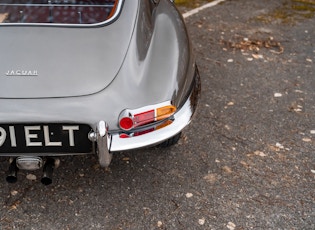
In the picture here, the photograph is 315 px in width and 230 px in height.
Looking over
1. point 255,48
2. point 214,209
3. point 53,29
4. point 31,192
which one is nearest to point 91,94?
point 53,29

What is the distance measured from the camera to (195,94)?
112 inches

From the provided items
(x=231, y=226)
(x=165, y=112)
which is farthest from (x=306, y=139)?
(x=165, y=112)

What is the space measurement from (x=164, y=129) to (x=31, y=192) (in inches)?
36.3

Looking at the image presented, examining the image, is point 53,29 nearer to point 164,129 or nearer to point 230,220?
point 164,129

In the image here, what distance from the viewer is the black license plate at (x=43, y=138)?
91.2 inches

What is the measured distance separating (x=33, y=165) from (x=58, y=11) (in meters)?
1.02

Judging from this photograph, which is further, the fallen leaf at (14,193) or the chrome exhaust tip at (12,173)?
the fallen leaf at (14,193)

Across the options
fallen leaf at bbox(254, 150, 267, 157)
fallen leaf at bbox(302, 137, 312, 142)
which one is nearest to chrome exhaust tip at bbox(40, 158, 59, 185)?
fallen leaf at bbox(254, 150, 267, 157)

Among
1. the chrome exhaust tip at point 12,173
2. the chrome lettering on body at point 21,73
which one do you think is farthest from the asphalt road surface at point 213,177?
the chrome lettering on body at point 21,73

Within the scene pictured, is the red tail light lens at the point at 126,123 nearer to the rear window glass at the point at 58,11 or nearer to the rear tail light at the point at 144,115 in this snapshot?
the rear tail light at the point at 144,115

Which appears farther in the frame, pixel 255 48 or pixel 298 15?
pixel 298 15

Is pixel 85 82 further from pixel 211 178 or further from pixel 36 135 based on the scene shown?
pixel 211 178

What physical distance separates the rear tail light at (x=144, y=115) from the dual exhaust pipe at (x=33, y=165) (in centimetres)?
47

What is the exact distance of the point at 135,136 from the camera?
2.42 m
